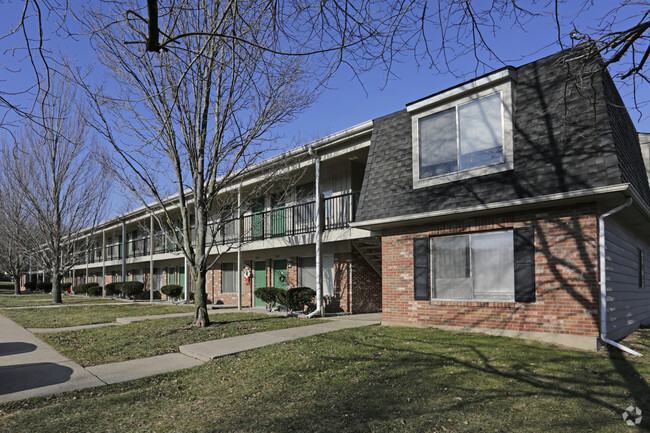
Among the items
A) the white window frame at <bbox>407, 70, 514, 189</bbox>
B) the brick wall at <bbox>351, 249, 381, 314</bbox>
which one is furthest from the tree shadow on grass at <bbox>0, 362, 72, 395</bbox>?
the brick wall at <bbox>351, 249, 381, 314</bbox>

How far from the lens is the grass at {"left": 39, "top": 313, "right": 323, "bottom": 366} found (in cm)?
818

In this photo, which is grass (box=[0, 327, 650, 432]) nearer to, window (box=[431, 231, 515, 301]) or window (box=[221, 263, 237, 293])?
window (box=[431, 231, 515, 301])

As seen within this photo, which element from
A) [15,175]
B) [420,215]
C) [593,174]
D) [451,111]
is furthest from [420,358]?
[15,175]

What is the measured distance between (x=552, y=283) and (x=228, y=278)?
1560cm

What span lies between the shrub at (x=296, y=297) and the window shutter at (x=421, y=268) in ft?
14.8

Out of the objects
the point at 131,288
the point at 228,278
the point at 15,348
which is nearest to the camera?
the point at 15,348

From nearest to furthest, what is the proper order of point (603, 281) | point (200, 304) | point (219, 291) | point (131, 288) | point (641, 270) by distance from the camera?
1. point (603, 281)
2. point (200, 304)
3. point (641, 270)
4. point (219, 291)
5. point (131, 288)

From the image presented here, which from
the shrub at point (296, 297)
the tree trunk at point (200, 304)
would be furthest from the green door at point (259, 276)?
the tree trunk at point (200, 304)

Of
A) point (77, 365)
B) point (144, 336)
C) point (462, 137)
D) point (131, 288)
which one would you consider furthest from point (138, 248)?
point (462, 137)

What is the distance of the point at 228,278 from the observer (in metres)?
20.6

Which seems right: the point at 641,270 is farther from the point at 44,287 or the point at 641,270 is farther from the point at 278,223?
the point at 44,287

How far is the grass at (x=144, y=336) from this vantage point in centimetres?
818

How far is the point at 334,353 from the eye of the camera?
24.2 ft

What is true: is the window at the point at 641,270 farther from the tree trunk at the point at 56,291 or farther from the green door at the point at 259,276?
the tree trunk at the point at 56,291
